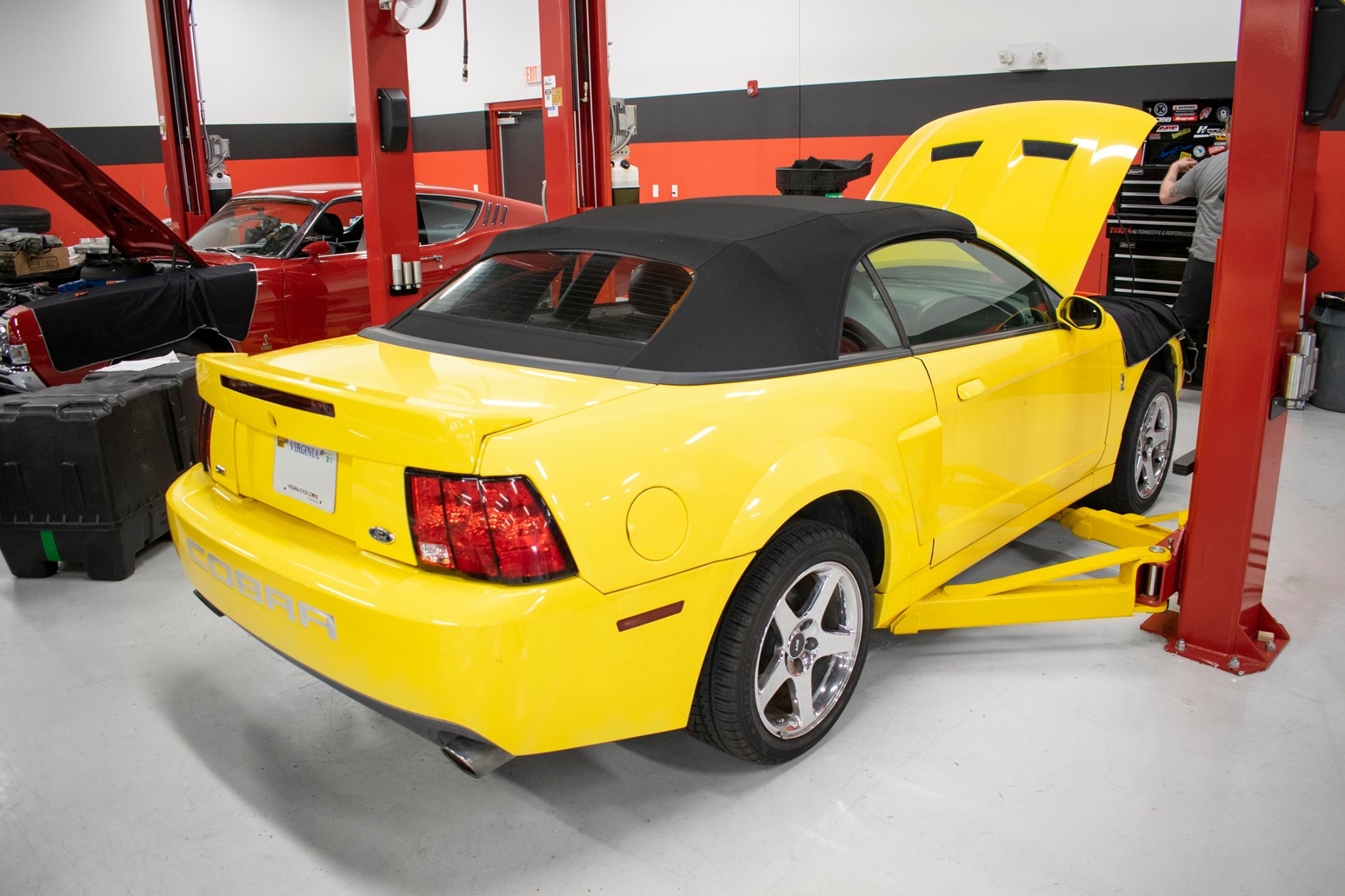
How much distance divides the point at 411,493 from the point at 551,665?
1.43 ft

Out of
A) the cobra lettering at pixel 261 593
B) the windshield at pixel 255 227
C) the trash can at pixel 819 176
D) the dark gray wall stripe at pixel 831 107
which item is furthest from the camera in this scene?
the dark gray wall stripe at pixel 831 107

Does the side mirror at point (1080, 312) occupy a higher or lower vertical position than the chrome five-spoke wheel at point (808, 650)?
higher

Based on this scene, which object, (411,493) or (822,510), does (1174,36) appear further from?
(411,493)

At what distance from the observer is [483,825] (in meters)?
2.24

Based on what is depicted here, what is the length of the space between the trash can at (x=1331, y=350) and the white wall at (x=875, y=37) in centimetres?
199

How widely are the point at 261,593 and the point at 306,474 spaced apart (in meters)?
0.28

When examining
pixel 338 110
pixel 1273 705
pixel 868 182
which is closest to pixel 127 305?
pixel 1273 705

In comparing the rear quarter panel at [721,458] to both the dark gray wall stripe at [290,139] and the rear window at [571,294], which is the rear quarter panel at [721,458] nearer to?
the rear window at [571,294]

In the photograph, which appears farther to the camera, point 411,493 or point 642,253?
point 642,253

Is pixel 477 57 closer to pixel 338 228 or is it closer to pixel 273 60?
pixel 273 60

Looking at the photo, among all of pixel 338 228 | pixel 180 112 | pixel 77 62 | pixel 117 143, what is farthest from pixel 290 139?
pixel 338 228

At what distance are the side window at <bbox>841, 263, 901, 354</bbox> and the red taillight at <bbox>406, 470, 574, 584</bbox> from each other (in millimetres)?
1004

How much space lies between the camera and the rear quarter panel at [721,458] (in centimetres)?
185

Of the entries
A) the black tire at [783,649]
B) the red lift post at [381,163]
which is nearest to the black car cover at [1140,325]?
the black tire at [783,649]
